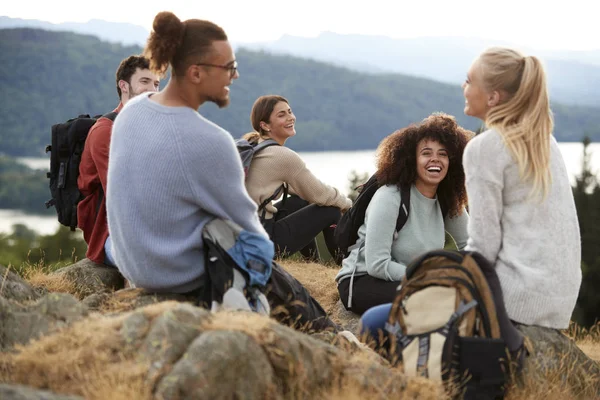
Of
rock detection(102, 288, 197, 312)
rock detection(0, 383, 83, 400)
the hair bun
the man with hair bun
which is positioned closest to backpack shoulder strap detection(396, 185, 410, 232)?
the man with hair bun

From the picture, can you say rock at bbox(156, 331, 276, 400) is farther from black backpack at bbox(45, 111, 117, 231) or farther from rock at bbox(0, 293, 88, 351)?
black backpack at bbox(45, 111, 117, 231)

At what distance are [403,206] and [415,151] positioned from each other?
41cm

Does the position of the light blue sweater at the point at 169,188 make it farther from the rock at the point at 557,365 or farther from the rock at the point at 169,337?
the rock at the point at 557,365

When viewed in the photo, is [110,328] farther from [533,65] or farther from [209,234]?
[533,65]

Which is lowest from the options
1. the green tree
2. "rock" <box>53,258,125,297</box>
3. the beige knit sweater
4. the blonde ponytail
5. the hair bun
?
the green tree

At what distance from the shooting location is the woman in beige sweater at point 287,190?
282 inches

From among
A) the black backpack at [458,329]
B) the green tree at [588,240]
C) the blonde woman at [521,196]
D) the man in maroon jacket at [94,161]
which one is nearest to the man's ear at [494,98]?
the blonde woman at [521,196]

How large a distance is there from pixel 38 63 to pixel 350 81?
62.4 meters

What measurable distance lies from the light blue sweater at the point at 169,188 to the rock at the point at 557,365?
1573 millimetres

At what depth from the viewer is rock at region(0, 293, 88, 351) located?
3617 millimetres

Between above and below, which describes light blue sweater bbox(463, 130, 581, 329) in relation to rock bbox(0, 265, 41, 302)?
above

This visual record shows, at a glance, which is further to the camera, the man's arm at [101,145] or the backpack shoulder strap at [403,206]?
the man's arm at [101,145]

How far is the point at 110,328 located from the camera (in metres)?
3.39

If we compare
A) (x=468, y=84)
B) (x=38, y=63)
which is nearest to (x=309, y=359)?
(x=468, y=84)
